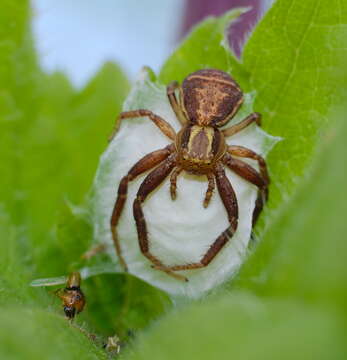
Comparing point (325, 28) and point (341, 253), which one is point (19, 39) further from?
point (341, 253)

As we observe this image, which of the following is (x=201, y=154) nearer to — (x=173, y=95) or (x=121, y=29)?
(x=173, y=95)

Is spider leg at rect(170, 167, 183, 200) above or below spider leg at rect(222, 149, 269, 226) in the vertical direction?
below

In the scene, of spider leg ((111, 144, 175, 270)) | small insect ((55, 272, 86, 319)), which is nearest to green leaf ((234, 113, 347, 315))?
small insect ((55, 272, 86, 319))

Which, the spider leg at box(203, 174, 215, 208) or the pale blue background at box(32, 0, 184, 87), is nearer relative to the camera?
the spider leg at box(203, 174, 215, 208)

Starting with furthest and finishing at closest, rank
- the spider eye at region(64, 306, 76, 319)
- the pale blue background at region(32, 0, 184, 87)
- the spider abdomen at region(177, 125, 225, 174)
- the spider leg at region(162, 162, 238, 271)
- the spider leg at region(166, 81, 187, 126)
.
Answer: the pale blue background at region(32, 0, 184, 87) → the spider abdomen at region(177, 125, 225, 174) → the spider leg at region(166, 81, 187, 126) → the spider leg at region(162, 162, 238, 271) → the spider eye at region(64, 306, 76, 319)

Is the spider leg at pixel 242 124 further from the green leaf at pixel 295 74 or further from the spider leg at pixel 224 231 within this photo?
the spider leg at pixel 224 231

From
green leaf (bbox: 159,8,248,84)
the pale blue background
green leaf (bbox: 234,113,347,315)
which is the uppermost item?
green leaf (bbox: 234,113,347,315)

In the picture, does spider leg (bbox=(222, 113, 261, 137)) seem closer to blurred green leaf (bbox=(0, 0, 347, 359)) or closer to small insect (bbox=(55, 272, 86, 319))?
blurred green leaf (bbox=(0, 0, 347, 359))

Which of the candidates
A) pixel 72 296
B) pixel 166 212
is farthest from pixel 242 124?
pixel 72 296
